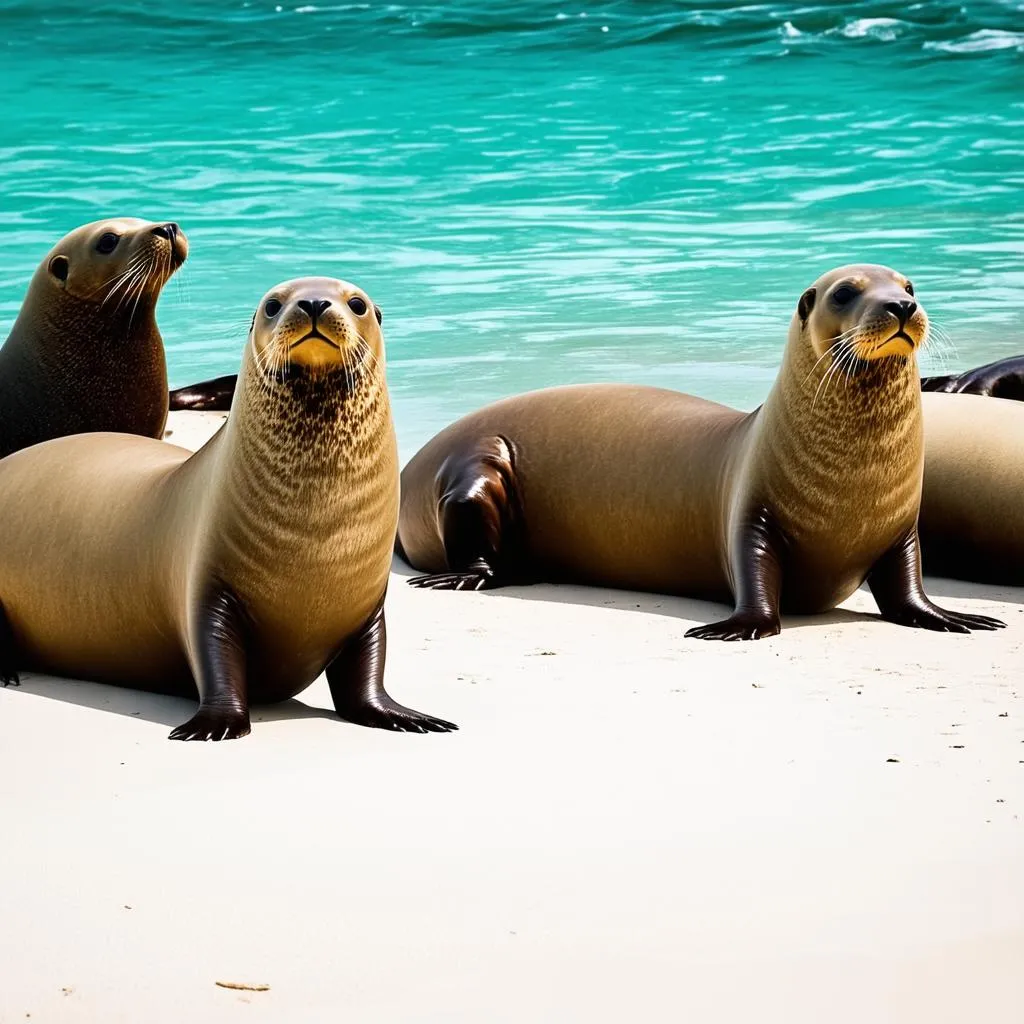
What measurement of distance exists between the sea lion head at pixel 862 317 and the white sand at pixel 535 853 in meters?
1.26

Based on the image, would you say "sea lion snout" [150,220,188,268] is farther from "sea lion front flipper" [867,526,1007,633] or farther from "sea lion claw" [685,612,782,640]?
"sea lion front flipper" [867,526,1007,633]

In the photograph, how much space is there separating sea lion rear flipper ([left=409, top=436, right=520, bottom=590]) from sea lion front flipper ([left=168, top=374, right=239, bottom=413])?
3.36 metres

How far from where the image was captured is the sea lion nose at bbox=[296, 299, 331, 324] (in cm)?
449

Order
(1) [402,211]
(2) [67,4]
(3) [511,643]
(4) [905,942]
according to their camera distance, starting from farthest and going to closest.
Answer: (2) [67,4] → (1) [402,211] → (3) [511,643] → (4) [905,942]

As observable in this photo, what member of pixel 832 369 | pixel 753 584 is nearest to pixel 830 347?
pixel 832 369

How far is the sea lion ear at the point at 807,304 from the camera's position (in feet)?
21.7

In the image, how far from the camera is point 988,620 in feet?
21.3

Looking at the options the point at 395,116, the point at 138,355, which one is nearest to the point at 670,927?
the point at 138,355

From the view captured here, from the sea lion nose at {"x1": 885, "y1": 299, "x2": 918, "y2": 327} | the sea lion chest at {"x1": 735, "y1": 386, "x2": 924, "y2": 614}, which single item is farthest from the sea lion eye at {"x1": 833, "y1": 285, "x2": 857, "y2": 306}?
the sea lion chest at {"x1": 735, "y1": 386, "x2": 924, "y2": 614}

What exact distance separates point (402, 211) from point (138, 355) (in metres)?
13.0

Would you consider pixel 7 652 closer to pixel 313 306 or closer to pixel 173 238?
pixel 313 306

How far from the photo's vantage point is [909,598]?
6531 millimetres

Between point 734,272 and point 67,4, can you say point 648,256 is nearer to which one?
point 734,272

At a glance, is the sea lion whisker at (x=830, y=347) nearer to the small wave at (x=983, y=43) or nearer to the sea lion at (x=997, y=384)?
the sea lion at (x=997, y=384)
